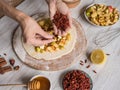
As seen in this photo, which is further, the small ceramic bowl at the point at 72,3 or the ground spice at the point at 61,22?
the small ceramic bowl at the point at 72,3

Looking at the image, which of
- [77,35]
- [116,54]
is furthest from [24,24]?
[116,54]


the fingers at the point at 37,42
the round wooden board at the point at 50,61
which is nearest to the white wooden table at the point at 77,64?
the round wooden board at the point at 50,61

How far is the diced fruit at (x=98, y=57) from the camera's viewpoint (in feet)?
3.85

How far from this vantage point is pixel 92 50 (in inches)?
49.1

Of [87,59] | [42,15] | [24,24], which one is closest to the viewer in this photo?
[24,24]

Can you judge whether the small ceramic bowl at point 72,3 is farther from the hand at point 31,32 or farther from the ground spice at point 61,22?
the hand at point 31,32

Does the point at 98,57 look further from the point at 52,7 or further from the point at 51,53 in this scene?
the point at 52,7

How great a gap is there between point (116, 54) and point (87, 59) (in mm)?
158

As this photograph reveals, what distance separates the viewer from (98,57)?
1.18 meters

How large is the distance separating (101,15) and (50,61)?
397 millimetres

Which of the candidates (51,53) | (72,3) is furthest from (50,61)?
(72,3)

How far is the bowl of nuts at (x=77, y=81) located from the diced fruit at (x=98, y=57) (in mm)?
95

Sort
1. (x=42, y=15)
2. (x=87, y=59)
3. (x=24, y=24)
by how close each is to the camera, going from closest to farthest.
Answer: (x=24, y=24) → (x=87, y=59) → (x=42, y=15)

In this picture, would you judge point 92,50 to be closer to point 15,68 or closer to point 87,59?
point 87,59
